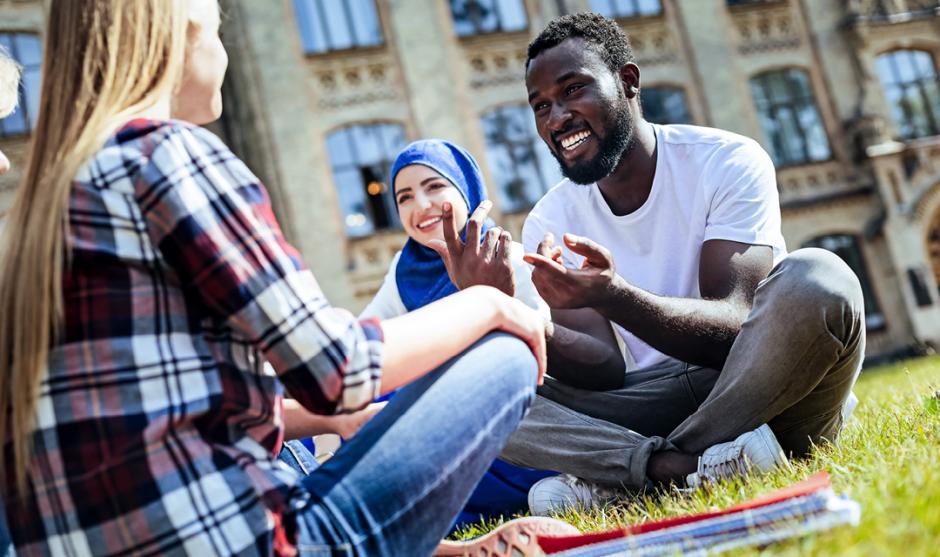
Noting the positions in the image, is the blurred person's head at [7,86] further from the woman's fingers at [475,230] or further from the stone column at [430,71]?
the stone column at [430,71]

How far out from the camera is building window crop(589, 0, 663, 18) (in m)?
17.4

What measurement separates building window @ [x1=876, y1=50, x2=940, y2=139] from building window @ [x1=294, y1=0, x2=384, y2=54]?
1071 cm

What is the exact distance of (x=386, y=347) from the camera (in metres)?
1.63

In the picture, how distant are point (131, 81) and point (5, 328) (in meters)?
0.48

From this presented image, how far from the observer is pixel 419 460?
164 cm

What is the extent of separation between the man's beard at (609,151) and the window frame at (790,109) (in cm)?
1527

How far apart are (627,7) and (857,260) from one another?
693 cm

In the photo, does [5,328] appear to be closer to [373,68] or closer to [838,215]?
[373,68]

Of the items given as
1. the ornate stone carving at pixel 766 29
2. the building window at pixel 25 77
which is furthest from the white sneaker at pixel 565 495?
the ornate stone carving at pixel 766 29

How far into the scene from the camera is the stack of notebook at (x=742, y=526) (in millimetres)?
1682

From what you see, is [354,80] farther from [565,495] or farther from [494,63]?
[565,495]

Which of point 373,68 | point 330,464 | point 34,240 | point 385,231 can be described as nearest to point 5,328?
point 34,240

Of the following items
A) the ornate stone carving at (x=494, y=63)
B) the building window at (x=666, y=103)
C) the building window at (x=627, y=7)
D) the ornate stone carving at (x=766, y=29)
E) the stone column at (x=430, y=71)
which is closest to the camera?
the stone column at (x=430, y=71)

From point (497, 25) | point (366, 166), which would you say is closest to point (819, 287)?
point (366, 166)
